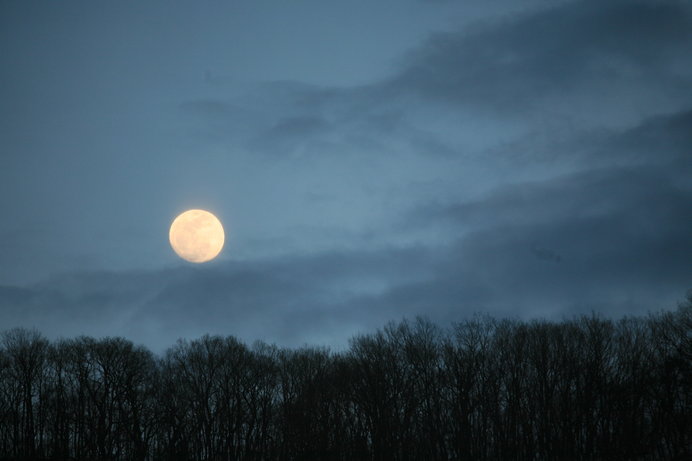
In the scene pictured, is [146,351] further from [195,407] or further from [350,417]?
[350,417]

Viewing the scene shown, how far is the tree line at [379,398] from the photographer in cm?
8369

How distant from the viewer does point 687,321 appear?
80.1m

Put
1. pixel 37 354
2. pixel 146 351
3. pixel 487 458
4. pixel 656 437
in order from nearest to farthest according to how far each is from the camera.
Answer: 1. pixel 656 437
2. pixel 487 458
3. pixel 37 354
4. pixel 146 351

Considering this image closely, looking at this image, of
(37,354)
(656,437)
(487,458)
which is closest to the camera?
(656,437)

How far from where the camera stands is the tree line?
83.7 metres

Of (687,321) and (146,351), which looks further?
(146,351)

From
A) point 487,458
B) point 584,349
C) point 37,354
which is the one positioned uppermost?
point 37,354

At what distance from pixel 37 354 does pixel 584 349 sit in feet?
241

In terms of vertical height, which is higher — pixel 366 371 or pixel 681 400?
pixel 366 371

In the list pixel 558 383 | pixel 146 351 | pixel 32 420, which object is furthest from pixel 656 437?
pixel 32 420

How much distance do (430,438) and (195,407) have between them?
33.5 metres

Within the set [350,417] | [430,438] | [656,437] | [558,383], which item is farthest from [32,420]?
[656,437]

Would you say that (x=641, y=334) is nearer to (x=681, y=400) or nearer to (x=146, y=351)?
(x=681, y=400)

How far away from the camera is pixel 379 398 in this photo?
302ft
